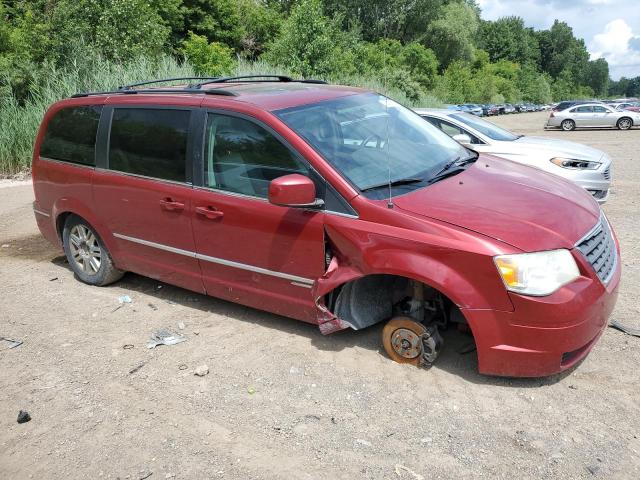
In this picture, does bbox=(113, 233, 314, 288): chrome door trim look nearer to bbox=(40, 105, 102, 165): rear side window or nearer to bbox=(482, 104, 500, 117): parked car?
bbox=(40, 105, 102, 165): rear side window

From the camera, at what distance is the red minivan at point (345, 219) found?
337 centimetres

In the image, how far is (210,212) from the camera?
14.3 ft

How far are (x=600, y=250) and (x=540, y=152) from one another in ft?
16.2

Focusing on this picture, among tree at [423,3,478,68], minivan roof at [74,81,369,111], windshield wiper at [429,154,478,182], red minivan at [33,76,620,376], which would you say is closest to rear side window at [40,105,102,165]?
red minivan at [33,76,620,376]

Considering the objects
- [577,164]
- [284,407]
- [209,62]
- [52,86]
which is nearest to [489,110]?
[209,62]

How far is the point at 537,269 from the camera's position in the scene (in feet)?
10.7

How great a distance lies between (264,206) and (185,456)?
68.1 inches

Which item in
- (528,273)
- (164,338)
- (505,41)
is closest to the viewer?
(528,273)

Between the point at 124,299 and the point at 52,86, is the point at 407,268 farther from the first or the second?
the point at 52,86

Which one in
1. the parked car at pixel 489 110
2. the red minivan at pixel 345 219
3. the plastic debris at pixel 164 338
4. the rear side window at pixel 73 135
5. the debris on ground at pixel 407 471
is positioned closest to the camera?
the debris on ground at pixel 407 471

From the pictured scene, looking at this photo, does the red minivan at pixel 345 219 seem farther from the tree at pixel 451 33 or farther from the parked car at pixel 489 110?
the tree at pixel 451 33

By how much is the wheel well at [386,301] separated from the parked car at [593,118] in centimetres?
2819

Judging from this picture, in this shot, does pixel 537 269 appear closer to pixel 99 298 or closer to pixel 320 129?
pixel 320 129

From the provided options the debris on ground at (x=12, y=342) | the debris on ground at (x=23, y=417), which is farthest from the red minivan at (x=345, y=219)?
the debris on ground at (x=23, y=417)
